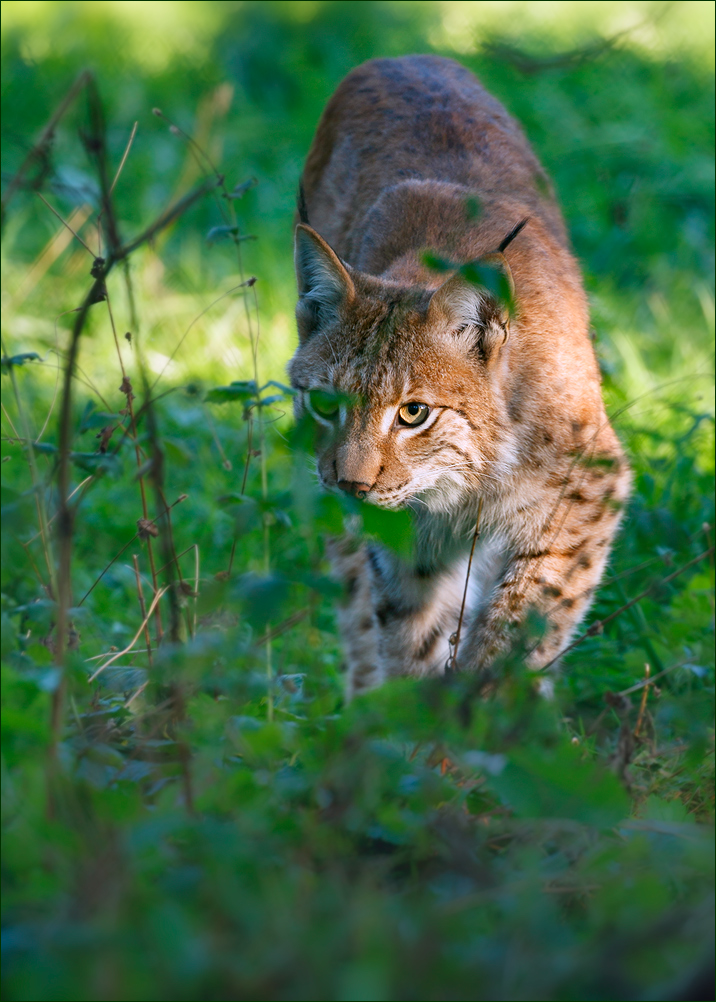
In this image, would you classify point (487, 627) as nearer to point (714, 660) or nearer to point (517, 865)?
point (714, 660)

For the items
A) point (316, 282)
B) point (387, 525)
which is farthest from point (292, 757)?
point (316, 282)

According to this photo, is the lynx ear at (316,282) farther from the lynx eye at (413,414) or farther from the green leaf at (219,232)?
the lynx eye at (413,414)

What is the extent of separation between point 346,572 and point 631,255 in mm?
3757

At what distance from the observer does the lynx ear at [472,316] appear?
2.89m

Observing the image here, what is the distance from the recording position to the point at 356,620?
3.96 metres

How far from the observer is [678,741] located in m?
2.83

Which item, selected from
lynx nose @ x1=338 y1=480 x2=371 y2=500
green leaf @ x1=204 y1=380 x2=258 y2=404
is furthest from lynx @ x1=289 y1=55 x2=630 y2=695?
green leaf @ x1=204 y1=380 x2=258 y2=404

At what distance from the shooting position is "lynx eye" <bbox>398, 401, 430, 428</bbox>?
2926 millimetres

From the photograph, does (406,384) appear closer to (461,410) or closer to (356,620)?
(461,410)

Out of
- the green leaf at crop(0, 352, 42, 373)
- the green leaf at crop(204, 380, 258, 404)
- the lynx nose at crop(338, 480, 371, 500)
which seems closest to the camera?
the green leaf at crop(0, 352, 42, 373)

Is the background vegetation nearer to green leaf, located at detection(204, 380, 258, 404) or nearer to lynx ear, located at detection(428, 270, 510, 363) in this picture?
green leaf, located at detection(204, 380, 258, 404)

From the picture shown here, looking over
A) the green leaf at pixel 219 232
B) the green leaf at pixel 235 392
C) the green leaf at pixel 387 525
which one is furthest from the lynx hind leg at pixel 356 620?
the green leaf at pixel 387 525

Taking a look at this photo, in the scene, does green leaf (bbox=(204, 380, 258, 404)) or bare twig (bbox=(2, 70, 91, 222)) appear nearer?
bare twig (bbox=(2, 70, 91, 222))

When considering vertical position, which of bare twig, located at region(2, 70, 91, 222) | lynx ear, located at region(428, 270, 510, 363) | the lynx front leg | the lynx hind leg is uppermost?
bare twig, located at region(2, 70, 91, 222)
